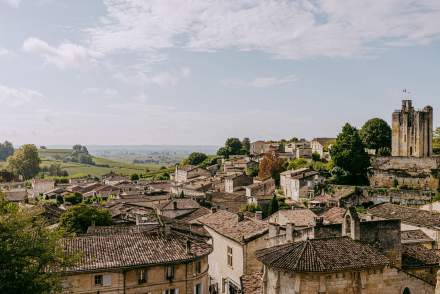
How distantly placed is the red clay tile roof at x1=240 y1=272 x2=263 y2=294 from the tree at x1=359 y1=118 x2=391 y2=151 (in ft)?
236

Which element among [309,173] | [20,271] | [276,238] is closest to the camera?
[20,271]

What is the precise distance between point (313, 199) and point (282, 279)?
148ft

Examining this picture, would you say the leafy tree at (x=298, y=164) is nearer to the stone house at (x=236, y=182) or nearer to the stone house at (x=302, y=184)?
the stone house at (x=236, y=182)

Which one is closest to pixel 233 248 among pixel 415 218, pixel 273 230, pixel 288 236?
pixel 273 230

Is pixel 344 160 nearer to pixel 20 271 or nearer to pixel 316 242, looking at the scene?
pixel 316 242

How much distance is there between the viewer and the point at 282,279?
2341cm

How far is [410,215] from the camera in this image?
139ft

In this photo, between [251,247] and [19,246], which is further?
[251,247]

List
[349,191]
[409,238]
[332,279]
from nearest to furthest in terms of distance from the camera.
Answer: [332,279] < [409,238] < [349,191]

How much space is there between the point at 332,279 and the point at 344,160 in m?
52.8

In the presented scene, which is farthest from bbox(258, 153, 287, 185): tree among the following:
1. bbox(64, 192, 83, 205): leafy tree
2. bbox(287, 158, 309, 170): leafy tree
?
bbox(64, 192, 83, 205): leafy tree

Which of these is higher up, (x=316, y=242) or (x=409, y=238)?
(x=316, y=242)

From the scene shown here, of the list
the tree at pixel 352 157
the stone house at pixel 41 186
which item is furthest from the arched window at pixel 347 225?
the stone house at pixel 41 186

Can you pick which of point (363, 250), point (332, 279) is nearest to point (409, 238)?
point (363, 250)
